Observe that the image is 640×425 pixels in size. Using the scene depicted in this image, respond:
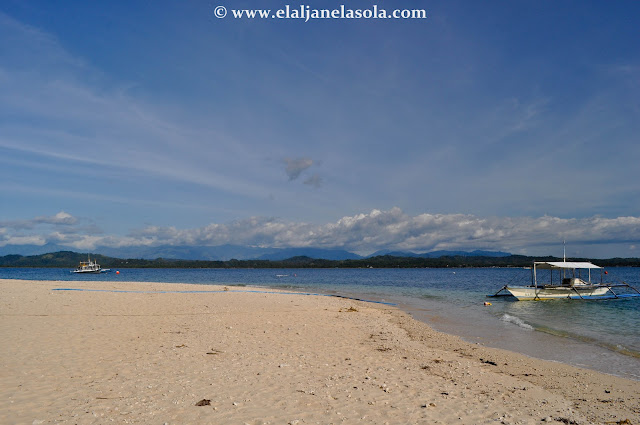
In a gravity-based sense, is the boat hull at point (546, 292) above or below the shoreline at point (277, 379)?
below

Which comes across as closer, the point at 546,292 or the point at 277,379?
the point at 277,379

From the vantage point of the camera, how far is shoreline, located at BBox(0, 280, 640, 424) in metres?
6.91

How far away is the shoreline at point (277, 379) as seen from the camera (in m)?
6.91

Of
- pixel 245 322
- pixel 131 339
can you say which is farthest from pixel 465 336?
pixel 131 339

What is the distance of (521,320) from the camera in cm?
2308

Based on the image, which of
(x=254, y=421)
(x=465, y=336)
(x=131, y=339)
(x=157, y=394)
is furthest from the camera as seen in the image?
(x=465, y=336)

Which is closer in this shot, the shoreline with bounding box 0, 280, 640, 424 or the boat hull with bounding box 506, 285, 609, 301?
the shoreline with bounding box 0, 280, 640, 424

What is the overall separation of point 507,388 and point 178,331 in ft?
35.6

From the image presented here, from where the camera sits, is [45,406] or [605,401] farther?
[605,401]

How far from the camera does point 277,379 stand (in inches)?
345

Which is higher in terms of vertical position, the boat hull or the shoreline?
the shoreline

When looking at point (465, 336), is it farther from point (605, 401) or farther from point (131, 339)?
point (131, 339)

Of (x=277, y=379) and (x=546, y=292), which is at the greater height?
(x=277, y=379)

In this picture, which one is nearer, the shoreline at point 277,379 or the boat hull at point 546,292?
the shoreline at point 277,379
